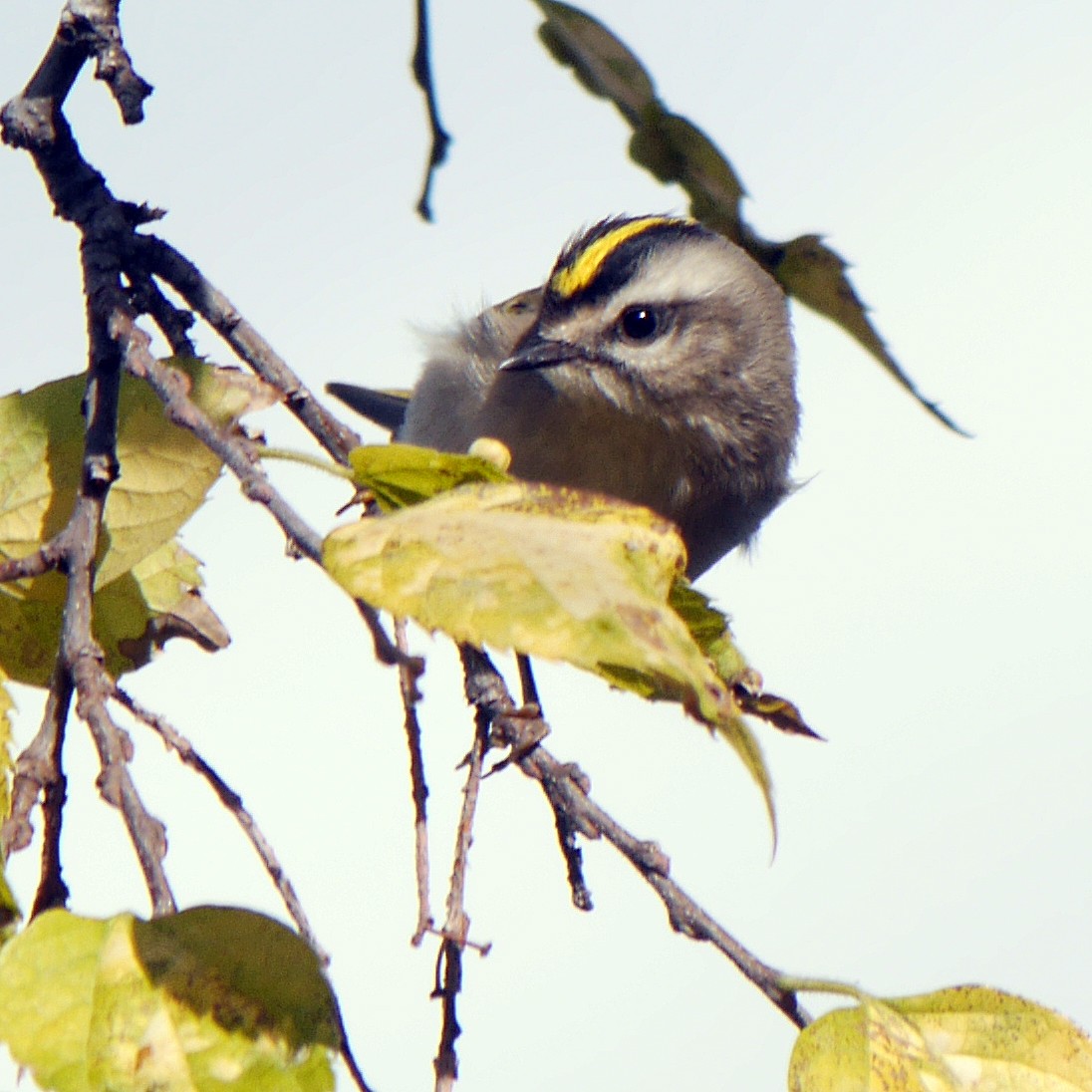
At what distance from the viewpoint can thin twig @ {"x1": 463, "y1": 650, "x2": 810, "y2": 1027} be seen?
824 mm

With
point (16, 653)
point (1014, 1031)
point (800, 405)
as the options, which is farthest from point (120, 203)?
point (800, 405)

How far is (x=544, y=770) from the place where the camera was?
852 mm

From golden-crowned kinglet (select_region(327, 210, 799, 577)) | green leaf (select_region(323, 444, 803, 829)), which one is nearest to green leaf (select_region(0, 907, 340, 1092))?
green leaf (select_region(323, 444, 803, 829))

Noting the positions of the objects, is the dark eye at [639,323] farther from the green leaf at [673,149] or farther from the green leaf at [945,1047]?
the green leaf at [945,1047]

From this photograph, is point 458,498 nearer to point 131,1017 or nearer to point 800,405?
point 131,1017

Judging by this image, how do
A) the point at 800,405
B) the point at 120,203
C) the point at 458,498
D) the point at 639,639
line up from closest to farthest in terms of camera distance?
the point at 639,639 < the point at 458,498 < the point at 120,203 < the point at 800,405

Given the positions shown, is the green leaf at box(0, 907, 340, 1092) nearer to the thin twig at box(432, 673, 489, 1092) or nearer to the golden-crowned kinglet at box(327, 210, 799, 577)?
the thin twig at box(432, 673, 489, 1092)

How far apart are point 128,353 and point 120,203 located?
31 cm

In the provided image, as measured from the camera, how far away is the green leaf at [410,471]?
76 cm

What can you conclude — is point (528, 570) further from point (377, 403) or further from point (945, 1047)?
point (377, 403)

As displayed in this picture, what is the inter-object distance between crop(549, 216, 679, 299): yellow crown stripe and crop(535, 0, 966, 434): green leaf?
5.16 ft

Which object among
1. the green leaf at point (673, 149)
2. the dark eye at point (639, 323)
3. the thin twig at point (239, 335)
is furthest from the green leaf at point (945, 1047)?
the dark eye at point (639, 323)

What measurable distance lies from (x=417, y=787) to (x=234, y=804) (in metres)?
0.15

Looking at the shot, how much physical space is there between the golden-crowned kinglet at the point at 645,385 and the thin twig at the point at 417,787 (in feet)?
5.60
